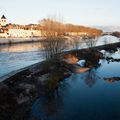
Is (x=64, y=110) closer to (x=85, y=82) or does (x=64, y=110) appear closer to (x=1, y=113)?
(x=1, y=113)

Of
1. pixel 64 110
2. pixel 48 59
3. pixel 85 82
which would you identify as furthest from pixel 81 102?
pixel 48 59

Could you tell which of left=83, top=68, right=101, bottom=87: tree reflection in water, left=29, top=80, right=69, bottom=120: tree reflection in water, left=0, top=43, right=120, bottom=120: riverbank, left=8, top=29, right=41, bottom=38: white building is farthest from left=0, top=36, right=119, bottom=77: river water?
left=8, top=29, right=41, bottom=38: white building

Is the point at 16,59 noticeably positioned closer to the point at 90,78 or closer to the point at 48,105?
the point at 90,78

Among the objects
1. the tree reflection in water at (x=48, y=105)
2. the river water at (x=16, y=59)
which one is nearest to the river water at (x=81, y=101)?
the tree reflection in water at (x=48, y=105)

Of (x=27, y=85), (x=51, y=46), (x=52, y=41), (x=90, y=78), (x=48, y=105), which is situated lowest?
(x=90, y=78)

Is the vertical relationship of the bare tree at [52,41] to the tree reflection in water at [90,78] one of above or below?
above

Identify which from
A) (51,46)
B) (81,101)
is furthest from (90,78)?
(81,101)

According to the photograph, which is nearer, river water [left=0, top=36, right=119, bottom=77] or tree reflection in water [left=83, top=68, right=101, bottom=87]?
tree reflection in water [left=83, top=68, right=101, bottom=87]

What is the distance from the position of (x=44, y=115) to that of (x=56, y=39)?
62.7ft

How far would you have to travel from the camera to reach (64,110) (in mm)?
18203

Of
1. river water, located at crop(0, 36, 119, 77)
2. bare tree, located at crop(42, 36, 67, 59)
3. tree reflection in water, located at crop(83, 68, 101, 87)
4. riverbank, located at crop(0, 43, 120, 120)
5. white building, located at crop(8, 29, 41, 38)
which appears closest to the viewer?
riverbank, located at crop(0, 43, 120, 120)

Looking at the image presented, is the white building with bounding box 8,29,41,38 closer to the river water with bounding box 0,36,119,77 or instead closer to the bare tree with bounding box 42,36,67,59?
the river water with bounding box 0,36,119,77

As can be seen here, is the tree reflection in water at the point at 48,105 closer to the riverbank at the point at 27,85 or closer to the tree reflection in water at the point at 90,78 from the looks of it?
the riverbank at the point at 27,85

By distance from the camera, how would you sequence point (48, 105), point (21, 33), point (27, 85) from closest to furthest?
point (48, 105), point (27, 85), point (21, 33)
